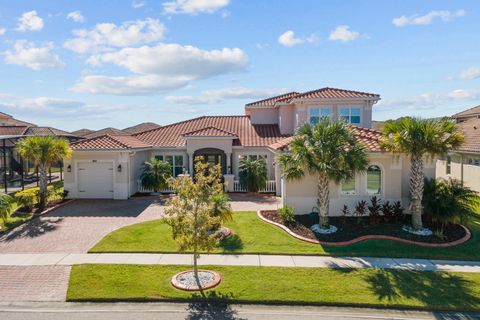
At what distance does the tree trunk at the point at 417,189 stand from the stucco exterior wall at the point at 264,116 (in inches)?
684

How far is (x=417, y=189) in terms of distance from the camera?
1546cm

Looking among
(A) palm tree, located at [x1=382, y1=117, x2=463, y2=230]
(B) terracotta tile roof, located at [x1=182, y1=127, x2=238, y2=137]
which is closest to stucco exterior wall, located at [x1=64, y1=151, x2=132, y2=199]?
(B) terracotta tile roof, located at [x1=182, y1=127, x2=238, y2=137]

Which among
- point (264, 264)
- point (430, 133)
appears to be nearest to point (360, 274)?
point (264, 264)

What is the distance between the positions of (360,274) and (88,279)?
361 inches

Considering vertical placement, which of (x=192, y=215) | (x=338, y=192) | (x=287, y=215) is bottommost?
(x=287, y=215)

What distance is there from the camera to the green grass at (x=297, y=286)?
980 cm

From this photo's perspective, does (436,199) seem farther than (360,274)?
Yes

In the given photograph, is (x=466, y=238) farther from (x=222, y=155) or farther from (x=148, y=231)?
(x=222, y=155)

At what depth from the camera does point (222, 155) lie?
27.0 meters

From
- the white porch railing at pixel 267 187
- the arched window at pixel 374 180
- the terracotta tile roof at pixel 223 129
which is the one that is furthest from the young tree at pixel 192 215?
the terracotta tile roof at pixel 223 129

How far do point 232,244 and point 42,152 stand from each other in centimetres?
1358

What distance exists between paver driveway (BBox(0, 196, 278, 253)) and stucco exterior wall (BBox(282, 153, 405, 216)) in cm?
327

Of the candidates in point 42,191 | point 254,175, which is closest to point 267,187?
point 254,175

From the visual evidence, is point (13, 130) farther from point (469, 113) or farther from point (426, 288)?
point (469, 113)
